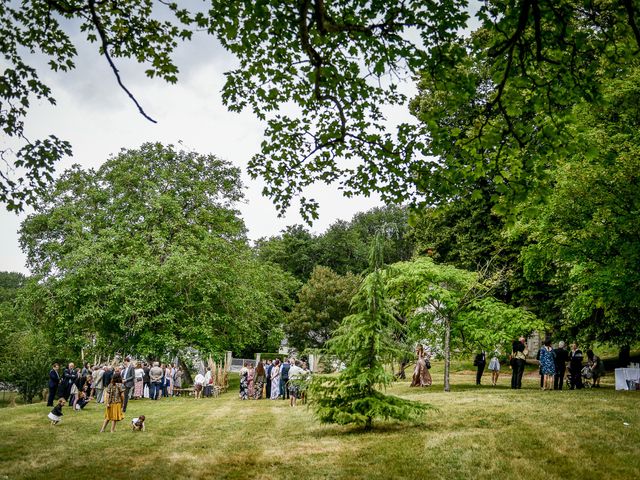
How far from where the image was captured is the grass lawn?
8.83m

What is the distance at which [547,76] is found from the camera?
885 cm

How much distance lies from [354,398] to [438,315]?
10.4 m

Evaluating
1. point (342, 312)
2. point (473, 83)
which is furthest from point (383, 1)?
point (342, 312)

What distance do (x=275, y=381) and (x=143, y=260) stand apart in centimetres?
889

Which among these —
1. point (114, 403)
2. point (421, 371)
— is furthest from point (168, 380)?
point (114, 403)

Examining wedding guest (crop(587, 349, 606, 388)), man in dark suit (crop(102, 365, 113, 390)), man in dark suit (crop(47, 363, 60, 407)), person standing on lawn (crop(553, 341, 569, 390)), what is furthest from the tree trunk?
man in dark suit (crop(47, 363, 60, 407))

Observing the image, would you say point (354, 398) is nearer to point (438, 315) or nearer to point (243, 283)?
point (438, 315)

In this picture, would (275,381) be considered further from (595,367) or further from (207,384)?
(595,367)

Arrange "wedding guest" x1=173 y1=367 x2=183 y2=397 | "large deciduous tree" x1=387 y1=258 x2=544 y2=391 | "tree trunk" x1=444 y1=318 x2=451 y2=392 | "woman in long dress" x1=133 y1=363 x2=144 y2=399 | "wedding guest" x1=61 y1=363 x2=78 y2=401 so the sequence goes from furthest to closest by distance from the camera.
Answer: "wedding guest" x1=173 y1=367 x2=183 y2=397
"woman in long dress" x1=133 y1=363 x2=144 y2=399
"tree trunk" x1=444 y1=318 x2=451 y2=392
"wedding guest" x1=61 y1=363 x2=78 y2=401
"large deciduous tree" x1=387 y1=258 x2=544 y2=391

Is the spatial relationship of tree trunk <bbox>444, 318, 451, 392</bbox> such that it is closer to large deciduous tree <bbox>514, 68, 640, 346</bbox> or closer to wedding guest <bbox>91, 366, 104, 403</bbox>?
large deciduous tree <bbox>514, 68, 640, 346</bbox>

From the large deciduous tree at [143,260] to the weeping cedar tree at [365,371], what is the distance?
1431cm

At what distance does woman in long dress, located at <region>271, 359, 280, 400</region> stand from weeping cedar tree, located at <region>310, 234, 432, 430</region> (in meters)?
13.5

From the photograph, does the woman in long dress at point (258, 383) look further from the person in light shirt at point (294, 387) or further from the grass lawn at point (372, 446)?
the grass lawn at point (372, 446)

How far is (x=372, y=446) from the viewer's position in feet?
34.4
